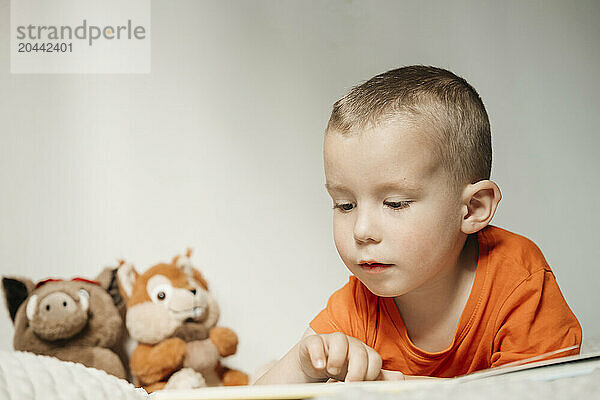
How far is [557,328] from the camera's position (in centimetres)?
76

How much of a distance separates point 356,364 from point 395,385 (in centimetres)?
27

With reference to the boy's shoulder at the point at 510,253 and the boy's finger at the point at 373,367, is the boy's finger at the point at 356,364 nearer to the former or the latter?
the boy's finger at the point at 373,367

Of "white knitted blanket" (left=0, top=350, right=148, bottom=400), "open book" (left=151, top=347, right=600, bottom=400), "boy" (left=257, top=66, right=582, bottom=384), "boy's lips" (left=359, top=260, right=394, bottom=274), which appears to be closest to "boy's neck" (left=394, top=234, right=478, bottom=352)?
"boy" (left=257, top=66, right=582, bottom=384)

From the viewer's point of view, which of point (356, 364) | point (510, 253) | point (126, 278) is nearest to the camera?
point (356, 364)

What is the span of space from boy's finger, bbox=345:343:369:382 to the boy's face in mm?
129

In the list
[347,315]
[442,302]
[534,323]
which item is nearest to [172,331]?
[347,315]

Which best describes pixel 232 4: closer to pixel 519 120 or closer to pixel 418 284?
pixel 519 120

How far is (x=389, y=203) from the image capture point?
2.35 feet

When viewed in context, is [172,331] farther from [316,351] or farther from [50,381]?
[50,381]

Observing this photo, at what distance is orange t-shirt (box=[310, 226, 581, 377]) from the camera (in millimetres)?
757

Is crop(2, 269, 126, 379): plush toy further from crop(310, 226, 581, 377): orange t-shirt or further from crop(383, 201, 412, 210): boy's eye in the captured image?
crop(383, 201, 412, 210): boy's eye

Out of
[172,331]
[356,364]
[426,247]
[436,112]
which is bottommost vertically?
[172,331]

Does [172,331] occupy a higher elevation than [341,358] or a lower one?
lower

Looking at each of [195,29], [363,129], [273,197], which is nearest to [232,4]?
[195,29]
